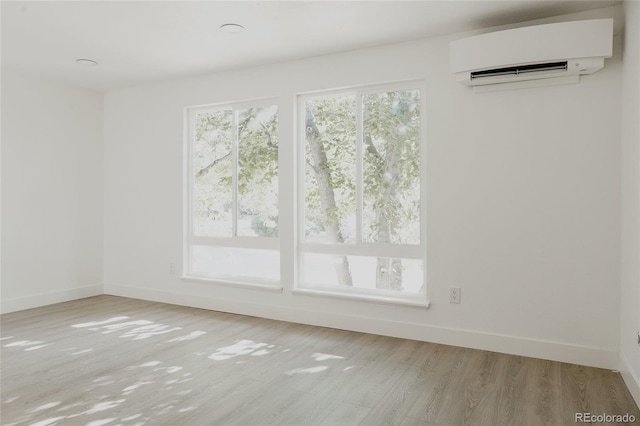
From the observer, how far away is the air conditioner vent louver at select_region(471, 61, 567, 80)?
292 centimetres

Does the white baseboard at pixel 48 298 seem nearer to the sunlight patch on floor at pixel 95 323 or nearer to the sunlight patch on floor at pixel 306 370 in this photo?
the sunlight patch on floor at pixel 95 323

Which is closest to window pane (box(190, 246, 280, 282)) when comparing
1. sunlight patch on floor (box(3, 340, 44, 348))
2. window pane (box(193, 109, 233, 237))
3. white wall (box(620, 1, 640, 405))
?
window pane (box(193, 109, 233, 237))

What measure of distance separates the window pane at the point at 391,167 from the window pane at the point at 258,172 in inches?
39.0

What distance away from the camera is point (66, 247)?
500 cm

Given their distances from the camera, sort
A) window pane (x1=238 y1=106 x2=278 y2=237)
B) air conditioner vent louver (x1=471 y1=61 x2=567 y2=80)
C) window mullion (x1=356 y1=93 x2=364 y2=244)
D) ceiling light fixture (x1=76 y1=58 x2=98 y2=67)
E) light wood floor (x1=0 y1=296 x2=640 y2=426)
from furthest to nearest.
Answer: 1. window pane (x1=238 y1=106 x2=278 y2=237)
2. ceiling light fixture (x1=76 y1=58 x2=98 y2=67)
3. window mullion (x1=356 y1=93 x2=364 y2=244)
4. air conditioner vent louver (x1=471 y1=61 x2=567 y2=80)
5. light wood floor (x1=0 y1=296 x2=640 y2=426)

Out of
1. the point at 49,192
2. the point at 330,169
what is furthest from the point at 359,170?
the point at 49,192

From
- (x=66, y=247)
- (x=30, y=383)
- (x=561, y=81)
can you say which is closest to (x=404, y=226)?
(x=561, y=81)

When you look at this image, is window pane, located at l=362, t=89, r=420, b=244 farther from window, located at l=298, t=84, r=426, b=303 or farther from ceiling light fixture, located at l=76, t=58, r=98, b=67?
ceiling light fixture, located at l=76, t=58, r=98, b=67

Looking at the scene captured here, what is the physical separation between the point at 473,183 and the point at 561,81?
3.04 feet

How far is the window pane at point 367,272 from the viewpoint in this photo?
12.0 ft

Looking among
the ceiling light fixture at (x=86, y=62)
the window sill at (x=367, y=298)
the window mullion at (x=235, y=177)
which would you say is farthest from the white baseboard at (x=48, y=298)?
the window sill at (x=367, y=298)

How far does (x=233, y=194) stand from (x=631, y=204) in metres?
3.44

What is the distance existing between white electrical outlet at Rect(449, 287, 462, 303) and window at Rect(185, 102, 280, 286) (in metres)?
1.73

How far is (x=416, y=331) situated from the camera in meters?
3.53
